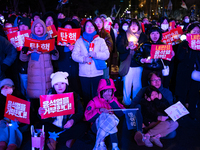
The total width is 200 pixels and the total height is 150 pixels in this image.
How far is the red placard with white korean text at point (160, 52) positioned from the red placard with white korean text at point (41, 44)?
6.62ft

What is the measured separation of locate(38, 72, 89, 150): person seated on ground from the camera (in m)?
3.29

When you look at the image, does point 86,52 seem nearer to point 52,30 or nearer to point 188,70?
point 52,30

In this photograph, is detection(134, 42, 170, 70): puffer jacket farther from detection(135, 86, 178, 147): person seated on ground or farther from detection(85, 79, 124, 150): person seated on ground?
detection(85, 79, 124, 150): person seated on ground

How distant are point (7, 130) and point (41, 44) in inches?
63.5

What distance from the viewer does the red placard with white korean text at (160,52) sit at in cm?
409

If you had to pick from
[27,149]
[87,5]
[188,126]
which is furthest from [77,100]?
[87,5]

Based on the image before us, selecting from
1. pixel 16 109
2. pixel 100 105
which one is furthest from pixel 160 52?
pixel 16 109

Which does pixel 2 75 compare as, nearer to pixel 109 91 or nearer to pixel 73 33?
pixel 73 33

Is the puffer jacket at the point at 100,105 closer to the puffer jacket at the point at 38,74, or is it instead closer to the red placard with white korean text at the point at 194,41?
the puffer jacket at the point at 38,74

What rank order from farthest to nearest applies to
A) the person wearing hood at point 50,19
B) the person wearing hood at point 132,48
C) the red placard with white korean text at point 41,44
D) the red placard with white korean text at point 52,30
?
the person wearing hood at point 50,19 → the red placard with white korean text at point 52,30 → the person wearing hood at point 132,48 → the red placard with white korean text at point 41,44

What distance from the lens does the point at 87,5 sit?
3297 centimetres

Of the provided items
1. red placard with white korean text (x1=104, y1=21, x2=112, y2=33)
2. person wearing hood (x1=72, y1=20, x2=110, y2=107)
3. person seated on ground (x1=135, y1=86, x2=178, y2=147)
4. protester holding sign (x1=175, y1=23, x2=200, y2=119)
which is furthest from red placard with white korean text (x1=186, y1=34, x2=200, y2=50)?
red placard with white korean text (x1=104, y1=21, x2=112, y2=33)

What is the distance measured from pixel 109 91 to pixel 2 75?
6.97 ft

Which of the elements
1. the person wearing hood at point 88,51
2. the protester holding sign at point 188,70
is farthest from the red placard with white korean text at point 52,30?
the protester holding sign at point 188,70
